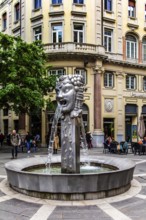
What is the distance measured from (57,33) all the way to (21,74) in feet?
32.0

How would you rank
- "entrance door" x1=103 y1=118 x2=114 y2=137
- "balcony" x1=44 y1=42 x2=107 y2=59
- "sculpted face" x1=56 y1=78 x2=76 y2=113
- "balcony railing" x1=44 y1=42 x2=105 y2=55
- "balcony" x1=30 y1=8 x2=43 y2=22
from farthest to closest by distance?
"entrance door" x1=103 y1=118 x2=114 y2=137, "balcony" x1=30 y1=8 x2=43 y2=22, "balcony railing" x1=44 y1=42 x2=105 y2=55, "balcony" x1=44 y1=42 x2=107 y2=59, "sculpted face" x1=56 y1=78 x2=76 y2=113

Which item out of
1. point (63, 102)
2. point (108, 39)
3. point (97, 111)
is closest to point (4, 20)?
point (108, 39)

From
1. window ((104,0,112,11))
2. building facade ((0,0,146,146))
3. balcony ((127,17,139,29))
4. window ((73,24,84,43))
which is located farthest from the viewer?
balcony ((127,17,139,29))

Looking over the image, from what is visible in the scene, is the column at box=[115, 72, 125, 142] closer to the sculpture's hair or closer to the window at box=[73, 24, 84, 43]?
the window at box=[73, 24, 84, 43]

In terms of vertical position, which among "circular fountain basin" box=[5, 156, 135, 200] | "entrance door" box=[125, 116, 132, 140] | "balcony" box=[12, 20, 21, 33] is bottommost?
"circular fountain basin" box=[5, 156, 135, 200]

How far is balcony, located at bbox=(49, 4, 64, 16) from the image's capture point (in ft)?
98.2

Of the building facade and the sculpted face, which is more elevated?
the building facade

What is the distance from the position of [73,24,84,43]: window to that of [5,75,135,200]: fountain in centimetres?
2043

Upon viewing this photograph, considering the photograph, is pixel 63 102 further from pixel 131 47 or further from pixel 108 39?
pixel 131 47

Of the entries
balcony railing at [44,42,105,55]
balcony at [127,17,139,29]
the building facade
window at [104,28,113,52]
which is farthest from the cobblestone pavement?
balcony at [127,17,139,29]

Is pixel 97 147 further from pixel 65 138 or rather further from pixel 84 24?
pixel 65 138

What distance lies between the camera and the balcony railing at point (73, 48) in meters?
28.9

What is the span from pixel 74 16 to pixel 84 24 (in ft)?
4.11

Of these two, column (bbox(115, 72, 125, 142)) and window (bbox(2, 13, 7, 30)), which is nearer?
column (bbox(115, 72, 125, 142))
